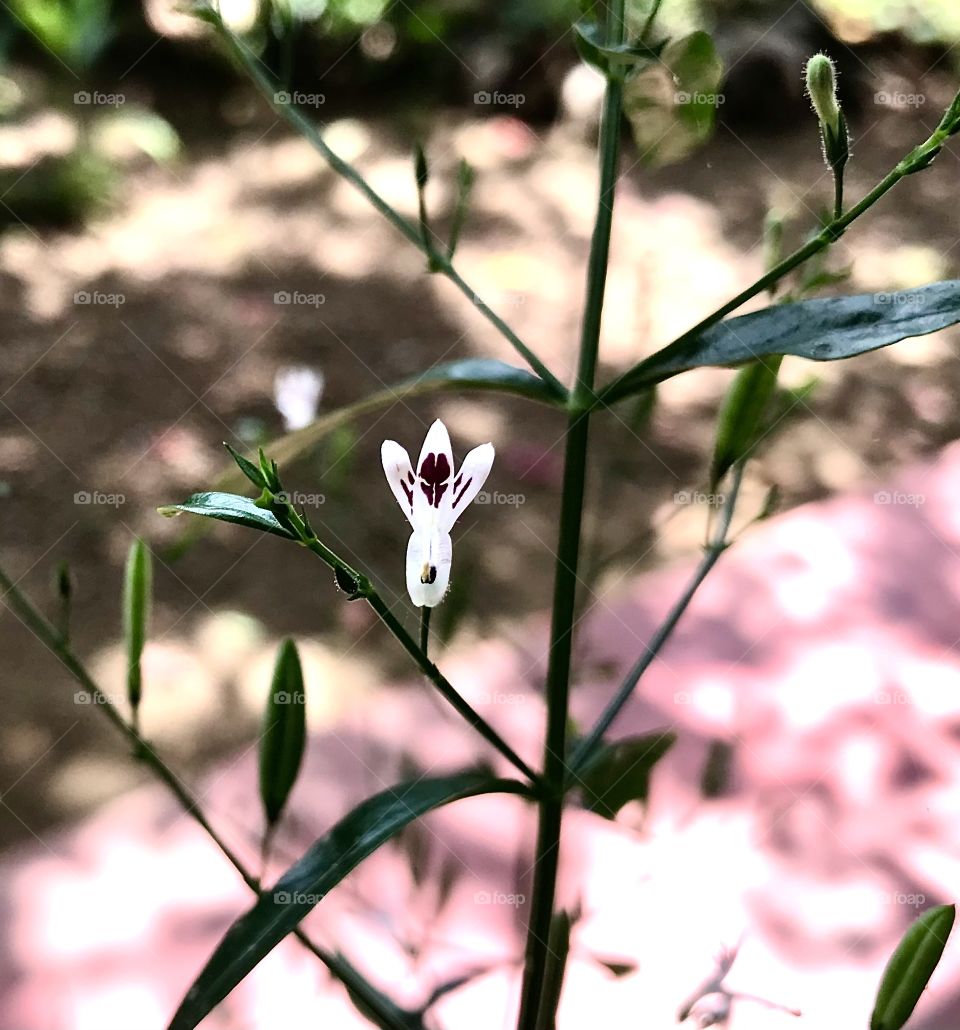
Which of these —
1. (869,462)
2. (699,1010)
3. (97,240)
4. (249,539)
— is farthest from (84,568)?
(869,462)

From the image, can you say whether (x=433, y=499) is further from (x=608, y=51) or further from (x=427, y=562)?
(x=608, y=51)

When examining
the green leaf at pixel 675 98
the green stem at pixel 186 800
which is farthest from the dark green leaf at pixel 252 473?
the green leaf at pixel 675 98

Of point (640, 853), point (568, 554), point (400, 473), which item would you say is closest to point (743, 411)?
point (568, 554)

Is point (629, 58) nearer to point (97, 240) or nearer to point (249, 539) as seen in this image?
point (249, 539)

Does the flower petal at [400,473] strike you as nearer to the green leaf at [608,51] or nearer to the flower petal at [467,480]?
the flower petal at [467,480]

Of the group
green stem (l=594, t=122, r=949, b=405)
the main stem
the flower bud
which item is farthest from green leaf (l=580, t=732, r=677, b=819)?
the flower bud

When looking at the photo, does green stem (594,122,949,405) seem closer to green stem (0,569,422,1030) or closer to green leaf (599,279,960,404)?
green leaf (599,279,960,404)

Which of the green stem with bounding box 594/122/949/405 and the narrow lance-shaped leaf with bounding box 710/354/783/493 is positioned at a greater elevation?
the narrow lance-shaped leaf with bounding box 710/354/783/493
